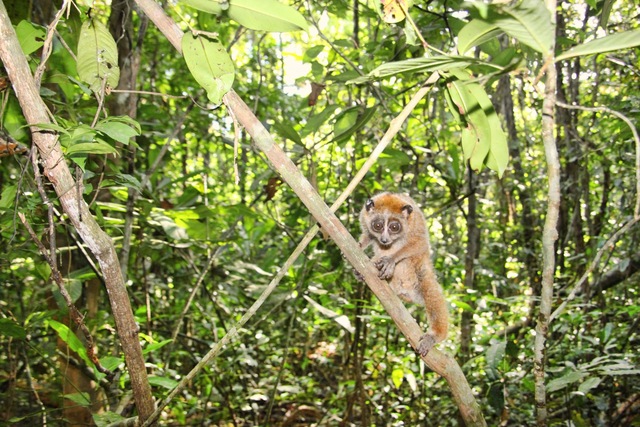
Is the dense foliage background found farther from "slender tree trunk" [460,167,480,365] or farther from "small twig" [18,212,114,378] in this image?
"small twig" [18,212,114,378]

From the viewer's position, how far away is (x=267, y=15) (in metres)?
1.66

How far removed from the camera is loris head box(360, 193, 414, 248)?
466 centimetres

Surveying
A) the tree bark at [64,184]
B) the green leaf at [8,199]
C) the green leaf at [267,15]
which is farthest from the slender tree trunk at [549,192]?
the green leaf at [8,199]

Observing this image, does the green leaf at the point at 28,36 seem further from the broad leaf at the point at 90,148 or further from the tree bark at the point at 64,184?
the broad leaf at the point at 90,148

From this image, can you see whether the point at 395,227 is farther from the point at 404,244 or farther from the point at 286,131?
the point at 286,131

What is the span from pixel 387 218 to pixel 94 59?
311cm

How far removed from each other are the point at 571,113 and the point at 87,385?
8.24 meters

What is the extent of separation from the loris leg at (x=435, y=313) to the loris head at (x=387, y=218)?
0.57m

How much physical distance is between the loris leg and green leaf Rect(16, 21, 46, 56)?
128 inches

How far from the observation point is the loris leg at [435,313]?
4027 mm

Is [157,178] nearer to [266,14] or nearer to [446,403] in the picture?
[266,14]

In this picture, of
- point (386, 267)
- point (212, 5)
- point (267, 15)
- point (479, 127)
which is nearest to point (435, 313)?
point (386, 267)

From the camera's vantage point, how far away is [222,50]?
1802mm

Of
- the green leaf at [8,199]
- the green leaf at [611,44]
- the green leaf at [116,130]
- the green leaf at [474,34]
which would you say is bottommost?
the green leaf at [8,199]
